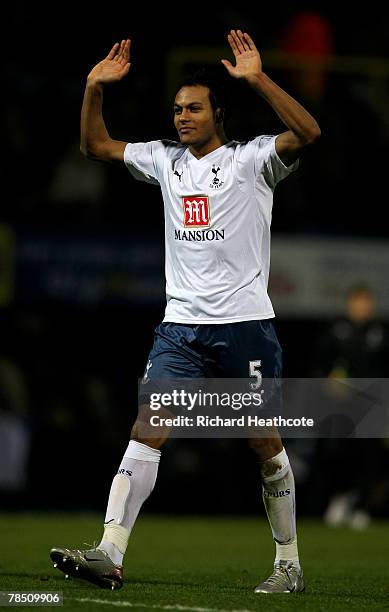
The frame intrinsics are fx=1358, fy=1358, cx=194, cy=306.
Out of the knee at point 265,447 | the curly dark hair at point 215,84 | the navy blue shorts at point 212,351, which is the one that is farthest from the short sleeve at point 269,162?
the knee at point 265,447

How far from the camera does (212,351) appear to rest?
6707mm

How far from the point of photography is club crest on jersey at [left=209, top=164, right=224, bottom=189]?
6730mm

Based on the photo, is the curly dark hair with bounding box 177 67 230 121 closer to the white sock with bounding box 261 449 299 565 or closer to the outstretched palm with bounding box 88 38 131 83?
the outstretched palm with bounding box 88 38 131 83

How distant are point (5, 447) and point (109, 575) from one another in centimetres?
909

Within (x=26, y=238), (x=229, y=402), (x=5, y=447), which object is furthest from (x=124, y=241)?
(x=229, y=402)

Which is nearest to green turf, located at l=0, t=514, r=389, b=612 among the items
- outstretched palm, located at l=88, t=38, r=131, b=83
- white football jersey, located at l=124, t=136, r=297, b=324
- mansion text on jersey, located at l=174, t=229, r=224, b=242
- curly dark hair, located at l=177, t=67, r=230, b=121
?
white football jersey, located at l=124, t=136, r=297, b=324

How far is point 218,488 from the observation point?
52.1 feet

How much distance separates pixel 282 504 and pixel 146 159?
1899 millimetres

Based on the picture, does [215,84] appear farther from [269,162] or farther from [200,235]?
[200,235]

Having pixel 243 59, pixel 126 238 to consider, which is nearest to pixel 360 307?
pixel 126 238

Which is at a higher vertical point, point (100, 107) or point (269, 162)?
point (100, 107)

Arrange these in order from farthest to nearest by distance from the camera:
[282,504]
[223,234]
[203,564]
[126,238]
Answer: [126,238]
[203,564]
[282,504]
[223,234]

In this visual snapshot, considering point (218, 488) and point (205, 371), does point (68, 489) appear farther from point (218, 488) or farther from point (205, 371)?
point (205, 371)

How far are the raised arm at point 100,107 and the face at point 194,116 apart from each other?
1.25 feet
